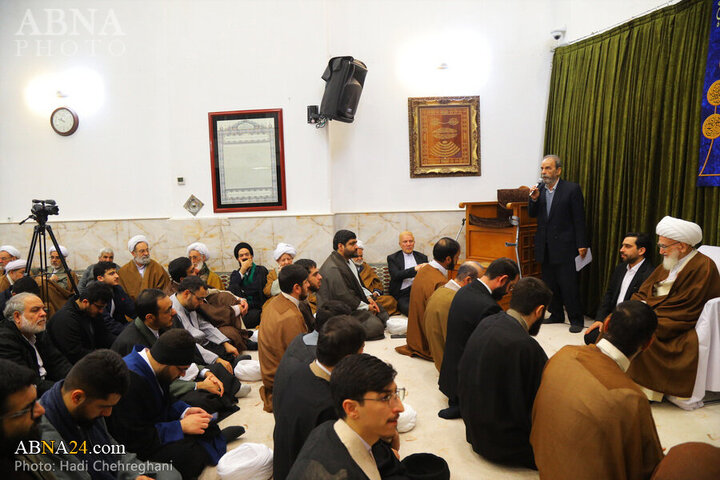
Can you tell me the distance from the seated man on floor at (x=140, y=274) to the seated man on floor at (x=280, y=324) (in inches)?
91.8

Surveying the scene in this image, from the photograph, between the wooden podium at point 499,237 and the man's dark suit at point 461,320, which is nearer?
the man's dark suit at point 461,320

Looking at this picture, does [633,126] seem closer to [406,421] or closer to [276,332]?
[406,421]

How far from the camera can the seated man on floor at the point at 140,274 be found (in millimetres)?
5051

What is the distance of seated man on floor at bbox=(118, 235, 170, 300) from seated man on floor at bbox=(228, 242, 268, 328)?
→ 70cm

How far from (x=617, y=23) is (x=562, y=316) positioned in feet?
9.91

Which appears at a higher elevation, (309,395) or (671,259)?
(671,259)

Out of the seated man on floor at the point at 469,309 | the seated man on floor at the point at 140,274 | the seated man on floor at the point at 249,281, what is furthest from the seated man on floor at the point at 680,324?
the seated man on floor at the point at 140,274

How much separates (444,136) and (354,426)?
5.17 metres

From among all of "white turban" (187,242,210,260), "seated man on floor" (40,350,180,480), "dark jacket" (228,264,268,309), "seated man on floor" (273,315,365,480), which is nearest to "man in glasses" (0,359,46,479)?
"seated man on floor" (40,350,180,480)

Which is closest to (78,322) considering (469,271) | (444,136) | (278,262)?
(278,262)

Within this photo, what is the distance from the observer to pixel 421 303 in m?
4.05

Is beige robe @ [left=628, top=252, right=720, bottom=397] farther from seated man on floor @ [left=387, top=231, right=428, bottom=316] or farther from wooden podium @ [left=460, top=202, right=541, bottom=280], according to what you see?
seated man on floor @ [left=387, top=231, right=428, bottom=316]

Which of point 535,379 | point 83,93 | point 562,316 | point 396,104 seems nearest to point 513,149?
point 396,104

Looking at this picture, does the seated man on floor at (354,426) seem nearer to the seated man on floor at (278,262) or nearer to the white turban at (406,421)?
the white turban at (406,421)
